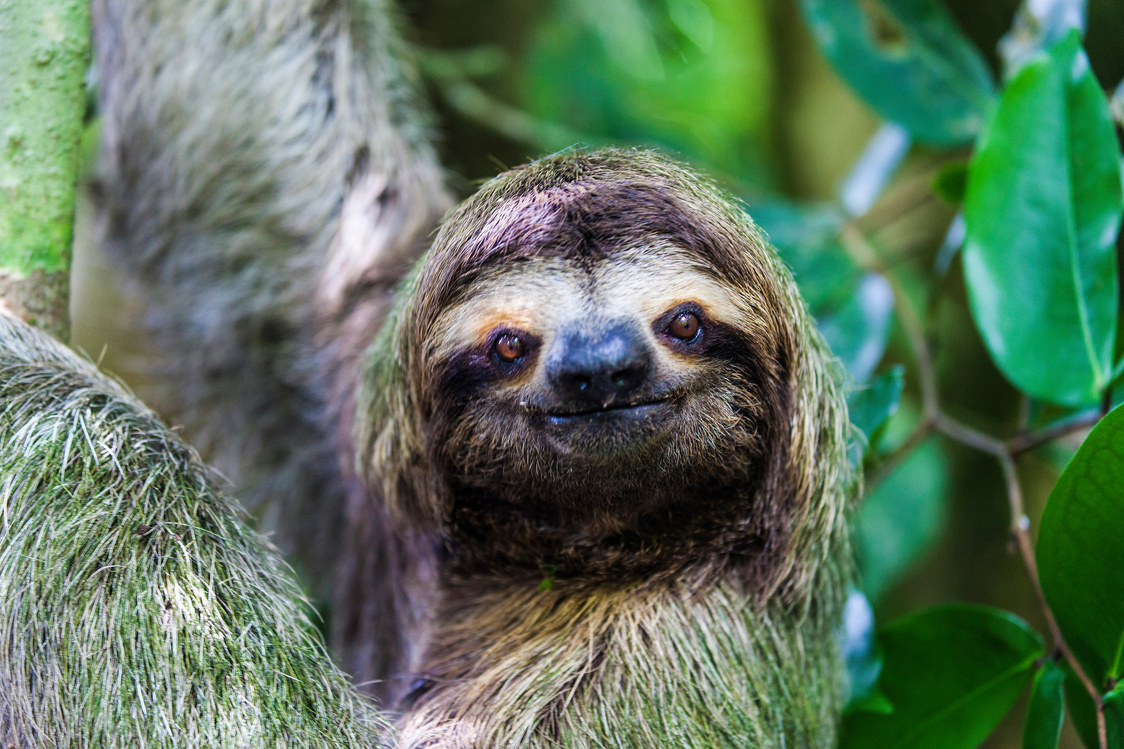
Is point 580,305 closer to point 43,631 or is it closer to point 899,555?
point 43,631

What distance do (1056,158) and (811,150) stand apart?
205 inches

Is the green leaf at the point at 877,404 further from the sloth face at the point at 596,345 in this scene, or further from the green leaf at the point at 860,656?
the sloth face at the point at 596,345

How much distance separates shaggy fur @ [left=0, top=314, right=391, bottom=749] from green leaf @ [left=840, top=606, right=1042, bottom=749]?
7.40ft

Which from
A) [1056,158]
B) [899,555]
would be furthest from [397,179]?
[899,555]

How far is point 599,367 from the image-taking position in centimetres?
295

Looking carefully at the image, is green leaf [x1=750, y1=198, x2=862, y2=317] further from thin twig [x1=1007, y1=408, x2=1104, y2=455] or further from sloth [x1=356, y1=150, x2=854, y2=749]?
sloth [x1=356, y1=150, x2=854, y2=749]

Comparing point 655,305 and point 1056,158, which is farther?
point 1056,158

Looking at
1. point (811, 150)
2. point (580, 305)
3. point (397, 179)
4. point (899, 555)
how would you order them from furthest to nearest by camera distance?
point (811, 150), point (899, 555), point (397, 179), point (580, 305)

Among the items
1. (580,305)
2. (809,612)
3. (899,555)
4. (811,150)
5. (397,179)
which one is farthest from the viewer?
(811,150)

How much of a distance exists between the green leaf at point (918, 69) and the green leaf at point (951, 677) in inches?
115

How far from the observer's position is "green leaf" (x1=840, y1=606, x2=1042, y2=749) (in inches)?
155

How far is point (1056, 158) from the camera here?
4082 mm

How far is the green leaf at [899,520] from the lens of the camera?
5.92m

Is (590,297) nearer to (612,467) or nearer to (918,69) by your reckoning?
(612,467)
